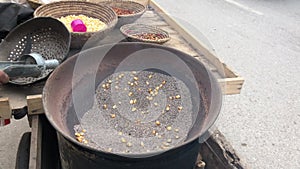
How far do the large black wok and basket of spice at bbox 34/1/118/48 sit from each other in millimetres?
249

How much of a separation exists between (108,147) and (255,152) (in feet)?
4.78

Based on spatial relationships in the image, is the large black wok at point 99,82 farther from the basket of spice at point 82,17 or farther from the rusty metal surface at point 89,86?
the basket of spice at point 82,17

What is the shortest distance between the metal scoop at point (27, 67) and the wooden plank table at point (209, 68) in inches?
4.1

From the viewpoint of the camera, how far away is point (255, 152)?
237 cm

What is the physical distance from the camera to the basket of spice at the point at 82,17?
1711mm

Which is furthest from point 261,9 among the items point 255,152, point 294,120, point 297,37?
point 255,152

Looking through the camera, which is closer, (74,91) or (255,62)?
(74,91)

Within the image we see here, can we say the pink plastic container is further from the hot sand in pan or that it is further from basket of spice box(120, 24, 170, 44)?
the hot sand in pan

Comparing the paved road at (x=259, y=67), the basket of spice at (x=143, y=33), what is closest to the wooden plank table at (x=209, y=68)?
the basket of spice at (x=143, y=33)

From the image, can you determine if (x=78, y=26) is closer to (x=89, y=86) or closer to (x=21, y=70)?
(x=89, y=86)

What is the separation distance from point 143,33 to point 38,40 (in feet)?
1.85

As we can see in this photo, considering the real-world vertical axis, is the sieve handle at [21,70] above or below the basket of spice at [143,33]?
above

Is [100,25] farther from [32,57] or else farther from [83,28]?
[32,57]

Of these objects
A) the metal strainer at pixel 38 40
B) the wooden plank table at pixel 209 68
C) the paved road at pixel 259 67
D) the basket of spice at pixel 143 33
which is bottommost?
the paved road at pixel 259 67
